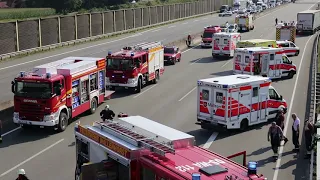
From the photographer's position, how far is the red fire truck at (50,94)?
→ 71.4 ft

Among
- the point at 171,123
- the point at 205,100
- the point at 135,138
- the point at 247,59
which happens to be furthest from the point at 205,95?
the point at 247,59

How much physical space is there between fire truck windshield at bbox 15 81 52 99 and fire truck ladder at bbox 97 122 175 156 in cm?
931

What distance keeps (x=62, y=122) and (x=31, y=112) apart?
154 centimetres

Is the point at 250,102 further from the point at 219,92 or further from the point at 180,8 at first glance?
the point at 180,8

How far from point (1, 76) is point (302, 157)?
24864 millimetres

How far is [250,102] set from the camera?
75.5 ft

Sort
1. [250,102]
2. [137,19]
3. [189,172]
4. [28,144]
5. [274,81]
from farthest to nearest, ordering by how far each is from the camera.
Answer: [137,19] → [274,81] → [250,102] → [28,144] → [189,172]

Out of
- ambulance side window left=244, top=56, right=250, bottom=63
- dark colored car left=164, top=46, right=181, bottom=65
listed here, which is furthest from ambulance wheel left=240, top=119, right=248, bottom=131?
dark colored car left=164, top=46, right=181, bottom=65

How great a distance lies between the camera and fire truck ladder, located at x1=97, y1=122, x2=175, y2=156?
433 inches

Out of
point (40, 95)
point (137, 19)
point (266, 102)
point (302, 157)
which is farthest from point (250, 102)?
point (137, 19)

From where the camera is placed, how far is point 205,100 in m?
22.8

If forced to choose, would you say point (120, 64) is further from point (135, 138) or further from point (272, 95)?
point (135, 138)

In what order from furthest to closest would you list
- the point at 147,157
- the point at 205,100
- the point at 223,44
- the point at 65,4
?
the point at 65,4
the point at 223,44
the point at 205,100
the point at 147,157

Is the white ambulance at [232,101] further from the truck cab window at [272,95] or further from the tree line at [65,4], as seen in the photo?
the tree line at [65,4]
